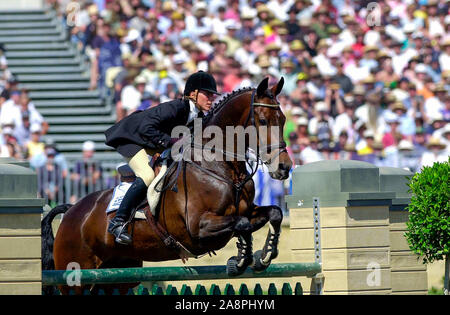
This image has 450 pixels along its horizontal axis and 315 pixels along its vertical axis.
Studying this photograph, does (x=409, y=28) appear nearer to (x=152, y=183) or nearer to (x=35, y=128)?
(x=35, y=128)

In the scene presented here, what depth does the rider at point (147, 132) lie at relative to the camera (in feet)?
29.1

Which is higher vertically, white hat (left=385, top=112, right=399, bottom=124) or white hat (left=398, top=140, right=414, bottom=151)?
white hat (left=385, top=112, right=399, bottom=124)

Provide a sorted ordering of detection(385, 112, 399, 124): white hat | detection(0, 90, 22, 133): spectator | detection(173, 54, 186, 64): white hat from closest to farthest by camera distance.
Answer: detection(385, 112, 399, 124): white hat < detection(0, 90, 22, 133): spectator < detection(173, 54, 186, 64): white hat

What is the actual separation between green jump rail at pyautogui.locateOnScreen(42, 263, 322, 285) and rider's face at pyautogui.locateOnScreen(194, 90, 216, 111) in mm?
1548

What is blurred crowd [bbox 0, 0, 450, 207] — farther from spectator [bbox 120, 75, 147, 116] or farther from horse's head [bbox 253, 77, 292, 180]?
Result: horse's head [bbox 253, 77, 292, 180]

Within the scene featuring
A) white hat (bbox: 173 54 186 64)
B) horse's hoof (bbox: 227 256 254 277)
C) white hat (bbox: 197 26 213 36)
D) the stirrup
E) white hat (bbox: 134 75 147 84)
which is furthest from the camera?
white hat (bbox: 197 26 213 36)

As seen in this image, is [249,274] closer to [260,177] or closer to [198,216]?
[198,216]

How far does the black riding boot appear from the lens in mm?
8856

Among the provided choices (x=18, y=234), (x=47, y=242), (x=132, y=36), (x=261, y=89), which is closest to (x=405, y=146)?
(x=132, y=36)

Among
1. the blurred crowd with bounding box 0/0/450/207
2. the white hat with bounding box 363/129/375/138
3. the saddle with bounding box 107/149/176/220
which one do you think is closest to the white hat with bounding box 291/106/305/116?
the blurred crowd with bounding box 0/0/450/207

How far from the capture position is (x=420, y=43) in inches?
693

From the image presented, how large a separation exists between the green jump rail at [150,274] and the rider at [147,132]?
89 centimetres

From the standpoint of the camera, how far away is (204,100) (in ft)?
29.7

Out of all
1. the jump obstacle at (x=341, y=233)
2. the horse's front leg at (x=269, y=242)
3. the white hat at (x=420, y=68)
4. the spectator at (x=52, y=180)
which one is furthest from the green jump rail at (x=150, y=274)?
the white hat at (x=420, y=68)
